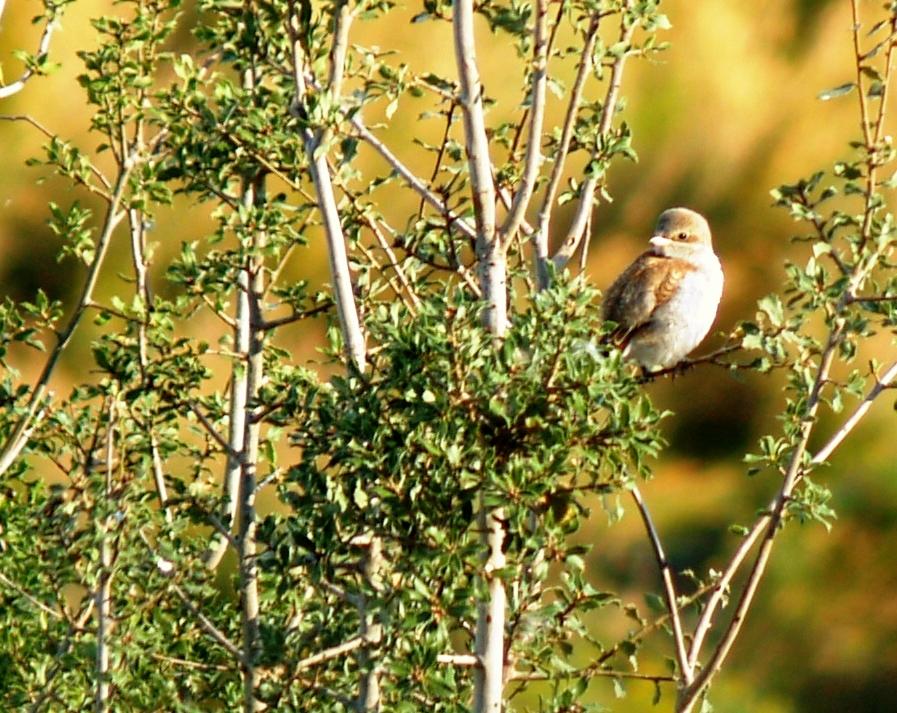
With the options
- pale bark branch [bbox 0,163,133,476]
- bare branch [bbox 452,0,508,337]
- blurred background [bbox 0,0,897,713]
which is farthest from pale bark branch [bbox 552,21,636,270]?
blurred background [bbox 0,0,897,713]

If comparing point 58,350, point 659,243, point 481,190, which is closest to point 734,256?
point 659,243

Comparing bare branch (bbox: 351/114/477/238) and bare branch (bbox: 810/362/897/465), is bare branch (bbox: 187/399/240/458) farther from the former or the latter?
bare branch (bbox: 810/362/897/465)

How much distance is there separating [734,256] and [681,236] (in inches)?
110

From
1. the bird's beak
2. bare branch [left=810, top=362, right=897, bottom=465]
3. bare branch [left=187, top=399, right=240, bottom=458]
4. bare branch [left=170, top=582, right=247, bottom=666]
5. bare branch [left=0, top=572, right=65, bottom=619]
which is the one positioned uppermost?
the bird's beak

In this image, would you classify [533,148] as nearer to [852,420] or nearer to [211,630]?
[852,420]

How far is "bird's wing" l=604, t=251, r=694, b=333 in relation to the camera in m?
6.61

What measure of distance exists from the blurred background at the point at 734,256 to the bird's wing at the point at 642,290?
7.95ft

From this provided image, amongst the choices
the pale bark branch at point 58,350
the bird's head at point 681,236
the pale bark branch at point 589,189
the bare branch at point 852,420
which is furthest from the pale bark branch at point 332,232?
the bird's head at point 681,236

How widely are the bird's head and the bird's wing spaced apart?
0.52ft

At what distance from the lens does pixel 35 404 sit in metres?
4.62

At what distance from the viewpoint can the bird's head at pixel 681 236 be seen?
23.4ft

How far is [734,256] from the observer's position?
392 inches

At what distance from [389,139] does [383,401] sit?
5.62m

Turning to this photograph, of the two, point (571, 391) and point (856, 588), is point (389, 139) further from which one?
point (571, 391)
